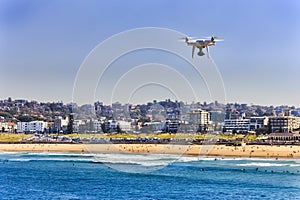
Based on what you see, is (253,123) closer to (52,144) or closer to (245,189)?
(52,144)

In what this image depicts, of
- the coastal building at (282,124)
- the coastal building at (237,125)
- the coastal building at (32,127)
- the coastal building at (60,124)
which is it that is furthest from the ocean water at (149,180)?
the coastal building at (32,127)

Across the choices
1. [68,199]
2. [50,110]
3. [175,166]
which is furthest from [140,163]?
[50,110]

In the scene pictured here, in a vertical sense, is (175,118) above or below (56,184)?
above

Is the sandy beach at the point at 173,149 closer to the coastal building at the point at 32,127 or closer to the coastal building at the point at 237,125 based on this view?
the coastal building at the point at 32,127


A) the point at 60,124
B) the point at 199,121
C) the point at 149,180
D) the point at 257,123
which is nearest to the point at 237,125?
the point at 257,123

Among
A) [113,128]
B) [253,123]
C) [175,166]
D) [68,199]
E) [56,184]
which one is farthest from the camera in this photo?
[253,123]

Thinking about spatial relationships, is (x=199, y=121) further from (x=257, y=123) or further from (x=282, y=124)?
(x=257, y=123)

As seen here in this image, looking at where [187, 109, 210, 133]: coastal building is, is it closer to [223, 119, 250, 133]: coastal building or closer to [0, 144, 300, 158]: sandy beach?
[0, 144, 300, 158]: sandy beach
